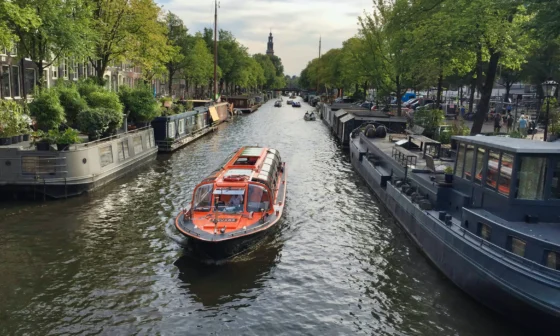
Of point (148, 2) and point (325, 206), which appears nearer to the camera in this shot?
point (325, 206)

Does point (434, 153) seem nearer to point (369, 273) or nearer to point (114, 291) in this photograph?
point (369, 273)

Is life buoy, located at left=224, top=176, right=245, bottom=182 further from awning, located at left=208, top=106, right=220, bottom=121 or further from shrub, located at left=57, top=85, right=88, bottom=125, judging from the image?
awning, located at left=208, top=106, right=220, bottom=121

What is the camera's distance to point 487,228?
14812 mm

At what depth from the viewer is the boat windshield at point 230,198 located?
19516mm

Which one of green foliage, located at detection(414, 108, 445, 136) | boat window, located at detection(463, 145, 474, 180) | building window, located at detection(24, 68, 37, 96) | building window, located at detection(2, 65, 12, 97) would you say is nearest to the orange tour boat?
boat window, located at detection(463, 145, 474, 180)

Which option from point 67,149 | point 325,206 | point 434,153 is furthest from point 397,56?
point 67,149

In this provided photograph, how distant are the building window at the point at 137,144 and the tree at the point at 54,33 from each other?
26.1 feet

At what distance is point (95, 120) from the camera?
2961 centimetres

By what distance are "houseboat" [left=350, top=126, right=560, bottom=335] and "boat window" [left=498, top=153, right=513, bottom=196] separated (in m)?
0.03

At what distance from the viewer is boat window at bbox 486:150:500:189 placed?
1532 cm

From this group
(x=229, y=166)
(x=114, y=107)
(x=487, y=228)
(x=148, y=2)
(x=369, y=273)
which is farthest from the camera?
(x=148, y=2)

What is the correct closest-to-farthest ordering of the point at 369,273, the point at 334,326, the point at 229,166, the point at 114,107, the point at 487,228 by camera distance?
the point at 334,326 → the point at 487,228 → the point at 369,273 → the point at 229,166 → the point at 114,107

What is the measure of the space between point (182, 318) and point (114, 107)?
24.4 metres

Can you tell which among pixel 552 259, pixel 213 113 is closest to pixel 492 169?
pixel 552 259
